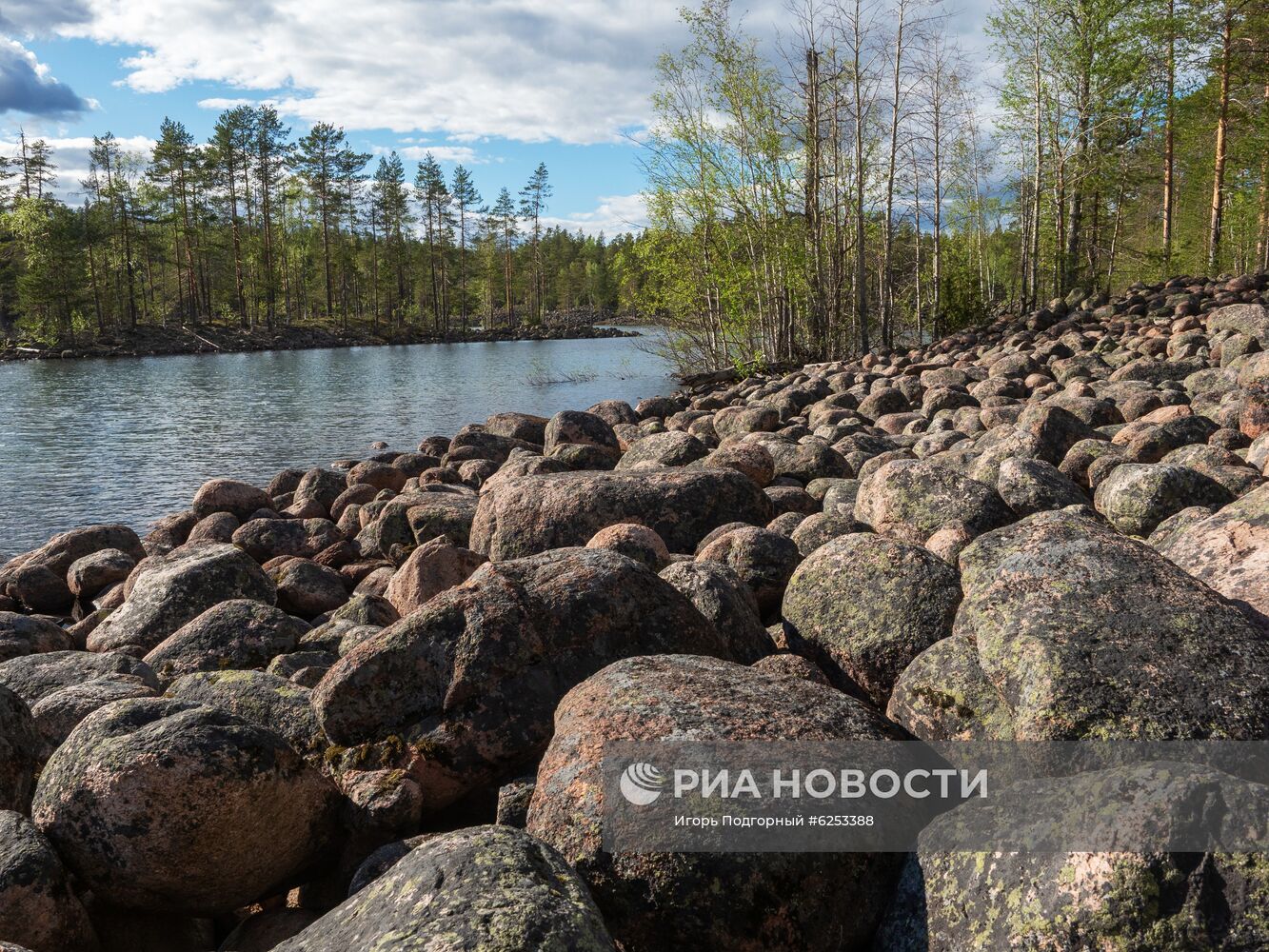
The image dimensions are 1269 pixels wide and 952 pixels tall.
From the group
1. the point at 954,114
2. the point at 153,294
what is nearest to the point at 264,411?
the point at 954,114

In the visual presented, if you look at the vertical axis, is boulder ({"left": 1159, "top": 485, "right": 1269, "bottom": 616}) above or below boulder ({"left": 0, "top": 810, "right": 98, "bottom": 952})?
above

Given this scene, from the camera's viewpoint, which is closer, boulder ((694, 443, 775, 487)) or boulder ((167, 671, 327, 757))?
boulder ((167, 671, 327, 757))

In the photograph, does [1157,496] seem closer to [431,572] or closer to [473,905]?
[431,572]

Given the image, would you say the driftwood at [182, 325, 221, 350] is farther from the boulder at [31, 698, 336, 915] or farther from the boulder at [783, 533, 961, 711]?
the boulder at [783, 533, 961, 711]

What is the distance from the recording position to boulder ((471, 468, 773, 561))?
743 centimetres

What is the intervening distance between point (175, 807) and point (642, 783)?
1.81m

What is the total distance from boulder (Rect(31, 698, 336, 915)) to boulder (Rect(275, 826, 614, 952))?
90 centimetres

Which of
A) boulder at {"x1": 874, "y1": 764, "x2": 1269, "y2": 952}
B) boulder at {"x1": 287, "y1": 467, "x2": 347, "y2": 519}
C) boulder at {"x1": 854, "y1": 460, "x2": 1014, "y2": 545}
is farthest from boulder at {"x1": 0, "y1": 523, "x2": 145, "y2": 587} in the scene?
boulder at {"x1": 874, "y1": 764, "x2": 1269, "y2": 952}

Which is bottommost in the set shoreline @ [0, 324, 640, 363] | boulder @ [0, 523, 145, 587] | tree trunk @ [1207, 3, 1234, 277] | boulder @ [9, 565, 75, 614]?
boulder @ [9, 565, 75, 614]

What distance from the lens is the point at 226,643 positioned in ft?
19.9

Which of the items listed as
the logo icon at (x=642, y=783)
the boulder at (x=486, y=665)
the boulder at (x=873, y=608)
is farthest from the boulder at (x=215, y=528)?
the logo icon at (x=642, y=783)

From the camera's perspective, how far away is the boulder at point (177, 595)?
23.2 feet

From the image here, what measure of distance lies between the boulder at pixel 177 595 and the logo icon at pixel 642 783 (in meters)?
5.17

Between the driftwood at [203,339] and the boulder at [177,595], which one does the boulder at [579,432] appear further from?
the driftwood at [203,339]
